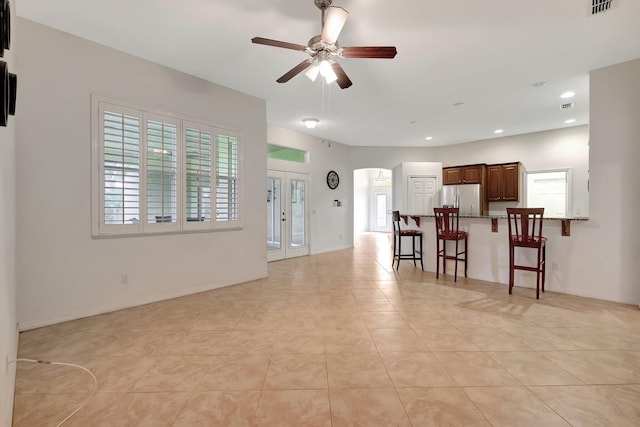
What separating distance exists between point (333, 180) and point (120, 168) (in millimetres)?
5199

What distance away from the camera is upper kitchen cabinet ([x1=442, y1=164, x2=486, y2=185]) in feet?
23.5

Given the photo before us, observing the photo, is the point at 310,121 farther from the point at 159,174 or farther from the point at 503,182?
the point at 503,182

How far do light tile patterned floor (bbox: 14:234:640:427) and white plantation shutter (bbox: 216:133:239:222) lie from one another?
4.25ft

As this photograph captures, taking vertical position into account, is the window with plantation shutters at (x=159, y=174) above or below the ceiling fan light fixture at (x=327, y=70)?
below

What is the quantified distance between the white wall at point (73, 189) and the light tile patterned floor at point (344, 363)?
293 millimetres

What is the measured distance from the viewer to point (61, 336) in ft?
8.66

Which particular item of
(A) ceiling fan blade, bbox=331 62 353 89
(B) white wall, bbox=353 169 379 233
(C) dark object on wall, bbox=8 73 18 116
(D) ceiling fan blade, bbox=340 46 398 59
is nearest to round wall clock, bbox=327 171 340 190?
(A) ceiling fan blade, bbox=331 62 353 89

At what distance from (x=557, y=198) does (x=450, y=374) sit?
6520 mm

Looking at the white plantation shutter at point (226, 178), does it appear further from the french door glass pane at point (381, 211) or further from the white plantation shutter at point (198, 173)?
the french door glass pane at point (381, 211)

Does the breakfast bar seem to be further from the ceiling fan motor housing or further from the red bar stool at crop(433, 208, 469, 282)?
the ceiling fan motor housing

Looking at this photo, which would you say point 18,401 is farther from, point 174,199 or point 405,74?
point 405,74

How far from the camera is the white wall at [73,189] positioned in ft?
9.06

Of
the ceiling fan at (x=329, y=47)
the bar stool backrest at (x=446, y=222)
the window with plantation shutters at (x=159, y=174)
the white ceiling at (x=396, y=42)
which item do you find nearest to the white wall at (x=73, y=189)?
the window with plantation shutters at (x=159, y=174)

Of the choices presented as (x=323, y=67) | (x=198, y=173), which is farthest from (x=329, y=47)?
(x=198, y=173)
